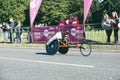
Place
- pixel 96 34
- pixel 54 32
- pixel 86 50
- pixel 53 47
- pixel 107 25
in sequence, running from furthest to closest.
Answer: pixel 54 32
pixel 96 34
pixel 107 25
pixel 53 47
pixel 86 50

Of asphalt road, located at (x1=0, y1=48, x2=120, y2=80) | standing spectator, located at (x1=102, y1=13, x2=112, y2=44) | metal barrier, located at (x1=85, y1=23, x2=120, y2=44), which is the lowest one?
Result: asphalt road, located at (x1=0, y1=48, x2=120, y2=80)

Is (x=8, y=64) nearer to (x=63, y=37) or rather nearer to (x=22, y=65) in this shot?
(x=22, y=65)

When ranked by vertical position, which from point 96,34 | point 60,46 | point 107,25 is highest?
point 107,25

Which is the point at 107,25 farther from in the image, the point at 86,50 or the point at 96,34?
the point at 86,50

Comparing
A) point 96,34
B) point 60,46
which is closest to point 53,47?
point 60,46

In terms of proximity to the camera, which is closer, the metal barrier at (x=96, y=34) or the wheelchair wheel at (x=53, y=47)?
the wheelchair wheel at (x=53, y=47)

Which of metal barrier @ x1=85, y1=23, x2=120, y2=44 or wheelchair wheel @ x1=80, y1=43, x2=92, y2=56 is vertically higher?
metal barrier @ x1=85, y1=23, x2=120, y2=44

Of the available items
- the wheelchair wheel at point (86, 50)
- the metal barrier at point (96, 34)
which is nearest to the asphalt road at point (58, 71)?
the wheelchair wheel at point (86, 50)

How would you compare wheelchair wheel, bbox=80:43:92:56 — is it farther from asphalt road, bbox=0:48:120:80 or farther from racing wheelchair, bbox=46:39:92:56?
asphalt road, bbox=0:48:120:80

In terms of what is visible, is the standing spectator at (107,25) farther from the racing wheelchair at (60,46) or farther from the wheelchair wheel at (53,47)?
the wheelchair wheel at (53,47)

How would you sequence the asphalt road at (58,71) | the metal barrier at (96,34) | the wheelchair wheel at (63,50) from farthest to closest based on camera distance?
the metal barrier at (96,34) → the wheelchair wheel at (63,50) → the asphalt road at (58,71)

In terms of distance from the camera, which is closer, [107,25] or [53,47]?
[53,47]

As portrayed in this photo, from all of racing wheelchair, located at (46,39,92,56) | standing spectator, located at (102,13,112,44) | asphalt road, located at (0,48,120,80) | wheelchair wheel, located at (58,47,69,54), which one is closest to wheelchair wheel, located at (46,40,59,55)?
racing wheelchair, located at (46,39,92,56)

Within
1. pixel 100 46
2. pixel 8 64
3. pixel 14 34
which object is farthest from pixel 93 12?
pixel 8 64
